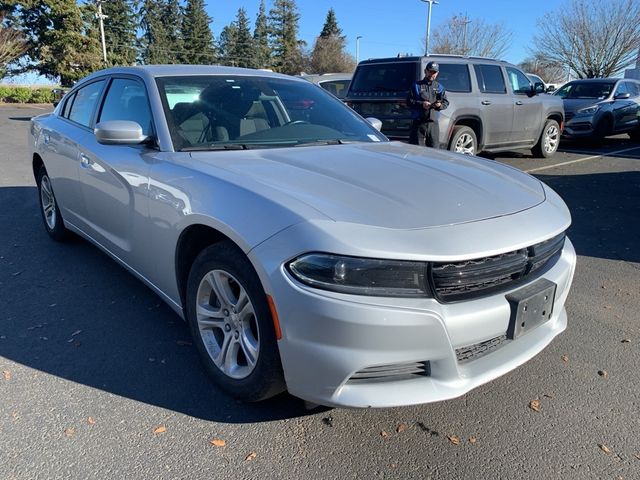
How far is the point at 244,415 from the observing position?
8.27 feet

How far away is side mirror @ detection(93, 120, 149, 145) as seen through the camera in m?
3.02

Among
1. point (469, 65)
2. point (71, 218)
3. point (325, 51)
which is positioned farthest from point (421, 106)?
point (325, 51)

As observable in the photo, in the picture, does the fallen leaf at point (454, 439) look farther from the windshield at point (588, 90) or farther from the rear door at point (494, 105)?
the windshield at point (588, 90)

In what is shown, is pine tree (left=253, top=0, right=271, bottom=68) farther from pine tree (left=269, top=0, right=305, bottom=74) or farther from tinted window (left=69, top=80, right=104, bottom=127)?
tinted window (left=69, top=80, right=104, bottom=127)

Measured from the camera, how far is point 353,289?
6.63ft

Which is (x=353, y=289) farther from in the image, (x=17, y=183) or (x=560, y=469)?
(x=17, y=183)

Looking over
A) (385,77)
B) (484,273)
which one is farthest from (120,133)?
(385,77)

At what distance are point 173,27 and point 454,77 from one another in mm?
67968

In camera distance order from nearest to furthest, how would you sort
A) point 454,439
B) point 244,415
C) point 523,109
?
point 454,439 → point 244,415 → point 523,109

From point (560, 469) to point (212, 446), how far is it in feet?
4.89

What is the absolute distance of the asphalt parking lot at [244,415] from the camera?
7.29ft

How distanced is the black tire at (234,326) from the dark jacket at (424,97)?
6258mm

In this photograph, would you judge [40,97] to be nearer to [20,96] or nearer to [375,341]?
[20,96]

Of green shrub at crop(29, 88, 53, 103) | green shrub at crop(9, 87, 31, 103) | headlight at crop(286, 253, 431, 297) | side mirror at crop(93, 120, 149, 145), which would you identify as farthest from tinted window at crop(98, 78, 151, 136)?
green shrub at crop(29, 88, 53, 103)
